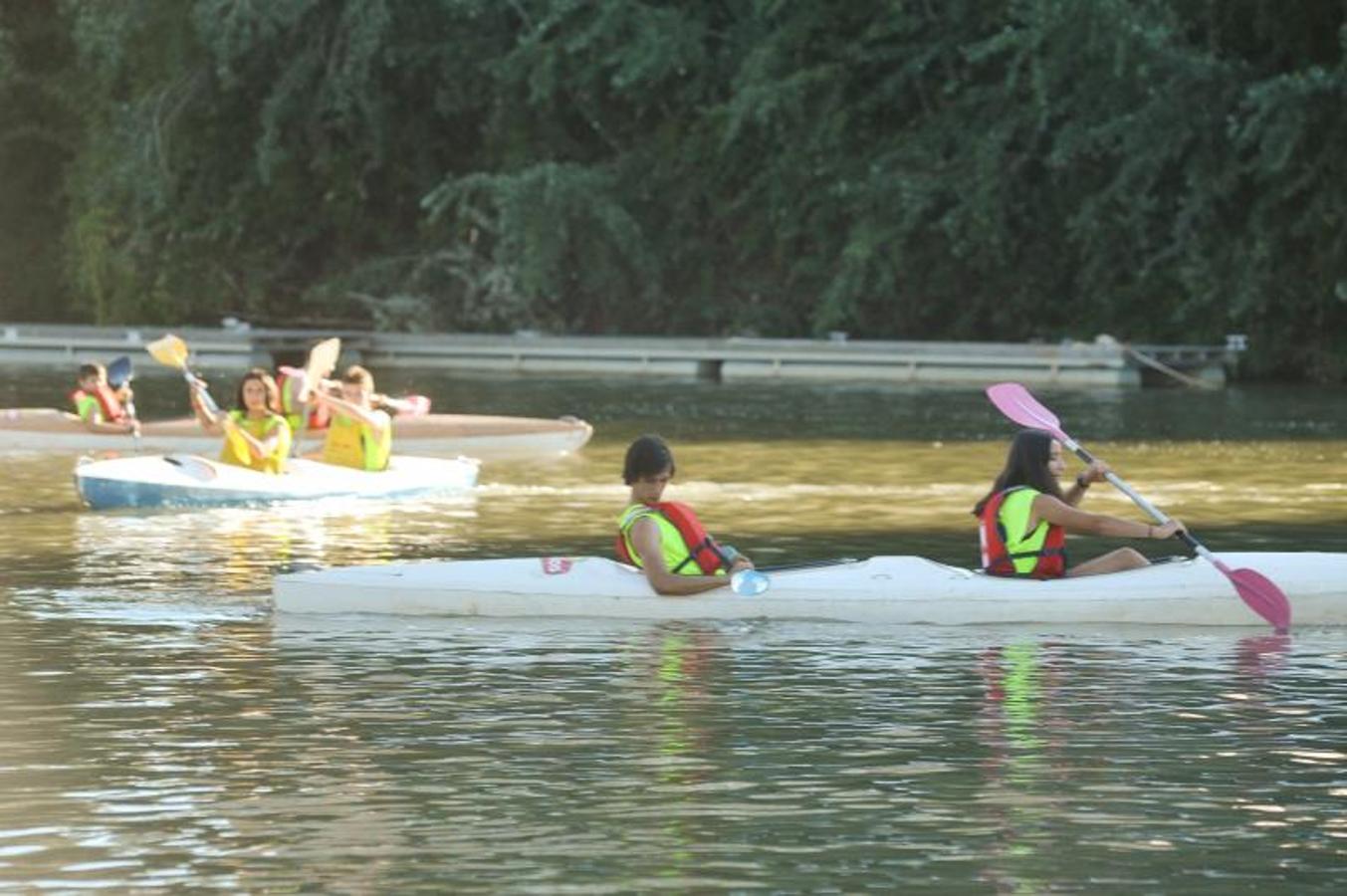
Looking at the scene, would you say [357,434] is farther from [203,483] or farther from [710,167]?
[710,167]

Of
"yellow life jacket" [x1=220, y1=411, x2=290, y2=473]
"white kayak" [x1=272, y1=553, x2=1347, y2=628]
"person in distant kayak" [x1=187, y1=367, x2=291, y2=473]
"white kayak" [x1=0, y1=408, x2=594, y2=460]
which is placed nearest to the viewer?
"white kayak" [x1=272, y1=553, x2=1347, y2=628]

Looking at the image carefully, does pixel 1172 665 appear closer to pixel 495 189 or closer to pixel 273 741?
pixel 273 741

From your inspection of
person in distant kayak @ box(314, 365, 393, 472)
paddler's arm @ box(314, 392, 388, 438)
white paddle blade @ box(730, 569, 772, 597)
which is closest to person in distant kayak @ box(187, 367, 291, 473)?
paddler's arm @ box(314, 392, 388, 438)

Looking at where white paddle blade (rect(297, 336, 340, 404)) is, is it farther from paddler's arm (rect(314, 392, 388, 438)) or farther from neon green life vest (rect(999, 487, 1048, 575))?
neon green life vest (rect(999, 487, 1048, 575))

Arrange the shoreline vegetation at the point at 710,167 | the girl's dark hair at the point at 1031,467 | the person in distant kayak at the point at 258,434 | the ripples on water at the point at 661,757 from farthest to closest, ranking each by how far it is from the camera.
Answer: the shoreline vegetation at the point at 710,167 → the person in distant kayak at the point at 258,434 → the girl's dark hair at the point at 1031,467 → the ripples on water at the point at 661,757

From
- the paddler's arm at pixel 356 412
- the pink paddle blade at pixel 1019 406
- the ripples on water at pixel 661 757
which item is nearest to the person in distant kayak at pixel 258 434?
the paddler's arm at pixel 356 412

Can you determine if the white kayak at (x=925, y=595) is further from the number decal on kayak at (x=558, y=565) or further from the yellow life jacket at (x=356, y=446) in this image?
the yellow life jacket at (x=356, y=446)

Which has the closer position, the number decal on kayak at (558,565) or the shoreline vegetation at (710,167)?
the number decal on kayak at (558,565)

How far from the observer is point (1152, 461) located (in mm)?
22953

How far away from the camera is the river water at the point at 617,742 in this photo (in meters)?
8.26

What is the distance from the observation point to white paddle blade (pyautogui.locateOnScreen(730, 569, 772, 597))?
1304 centimetres

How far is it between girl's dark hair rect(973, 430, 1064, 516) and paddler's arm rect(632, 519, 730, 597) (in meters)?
1.20

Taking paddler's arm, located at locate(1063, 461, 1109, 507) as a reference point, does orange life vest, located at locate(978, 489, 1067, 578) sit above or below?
below

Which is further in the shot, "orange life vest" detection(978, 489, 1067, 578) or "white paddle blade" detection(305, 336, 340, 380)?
"white paddle blade" detection(305, 336, 340, 380)
